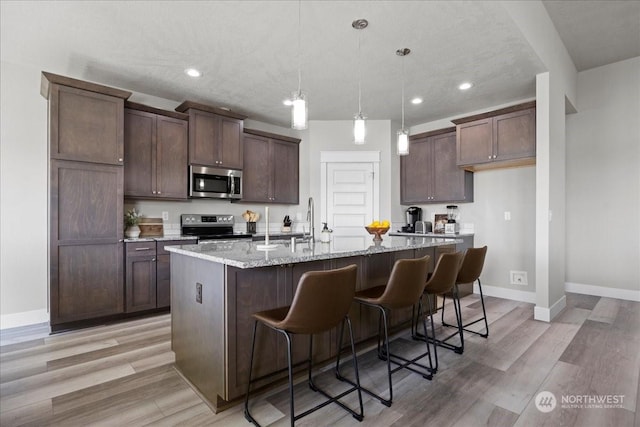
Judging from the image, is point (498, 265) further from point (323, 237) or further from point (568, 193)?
point (323, 237)

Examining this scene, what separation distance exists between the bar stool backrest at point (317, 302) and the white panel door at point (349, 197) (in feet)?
12.1

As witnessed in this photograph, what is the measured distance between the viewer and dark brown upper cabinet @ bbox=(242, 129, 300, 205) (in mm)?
4812

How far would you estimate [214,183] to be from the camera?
4.34m

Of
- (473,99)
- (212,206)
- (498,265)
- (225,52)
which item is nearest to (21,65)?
(225,52)

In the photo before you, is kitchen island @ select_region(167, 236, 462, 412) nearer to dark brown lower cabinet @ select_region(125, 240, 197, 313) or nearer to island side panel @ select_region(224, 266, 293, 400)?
island side panel @ select_region(224, 266, 293, 400)

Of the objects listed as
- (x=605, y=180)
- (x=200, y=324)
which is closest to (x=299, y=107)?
(x=200, y=324)

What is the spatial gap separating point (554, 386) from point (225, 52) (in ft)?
12.2

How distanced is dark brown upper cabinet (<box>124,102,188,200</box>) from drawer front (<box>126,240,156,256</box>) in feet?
1.95

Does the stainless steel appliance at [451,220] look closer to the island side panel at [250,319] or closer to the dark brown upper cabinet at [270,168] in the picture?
the dark brown upper cabinet at [270,168]

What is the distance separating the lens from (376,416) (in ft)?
5.88

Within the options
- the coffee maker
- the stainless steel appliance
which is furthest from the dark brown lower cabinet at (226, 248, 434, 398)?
the coffee maker

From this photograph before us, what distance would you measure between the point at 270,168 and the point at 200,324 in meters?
3.35

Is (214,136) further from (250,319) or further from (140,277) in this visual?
(250,319)

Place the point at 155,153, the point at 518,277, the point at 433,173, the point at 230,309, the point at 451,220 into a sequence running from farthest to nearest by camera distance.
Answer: the point at 433,173 → the point at 451,220 → the point at 518,277 → the point at 155,153 → the point at 230,309
